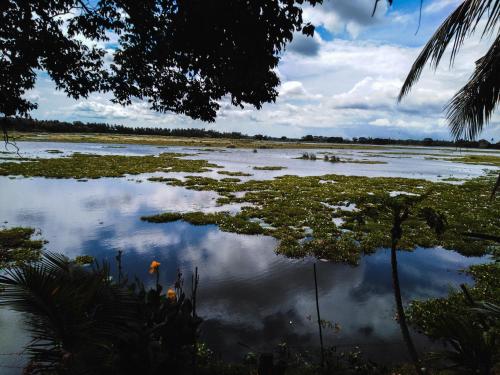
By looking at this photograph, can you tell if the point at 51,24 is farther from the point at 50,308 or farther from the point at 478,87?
the point at 478,87

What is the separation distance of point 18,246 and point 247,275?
31.1ft

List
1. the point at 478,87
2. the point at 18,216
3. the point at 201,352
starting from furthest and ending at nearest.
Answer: the point at 18,216
the point at 201,352
the point at 478,87

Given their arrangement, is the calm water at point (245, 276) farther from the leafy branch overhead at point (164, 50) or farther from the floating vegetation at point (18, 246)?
the leafy branch overhead at point (164, 50)

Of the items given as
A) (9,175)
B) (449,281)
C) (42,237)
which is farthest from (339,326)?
(9,175)

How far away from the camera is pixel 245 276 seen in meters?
11.4

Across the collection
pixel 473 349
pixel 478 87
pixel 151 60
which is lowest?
pixel 473 349

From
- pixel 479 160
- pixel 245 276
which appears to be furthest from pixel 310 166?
pixel 479 160

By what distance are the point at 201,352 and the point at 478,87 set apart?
24.9ft

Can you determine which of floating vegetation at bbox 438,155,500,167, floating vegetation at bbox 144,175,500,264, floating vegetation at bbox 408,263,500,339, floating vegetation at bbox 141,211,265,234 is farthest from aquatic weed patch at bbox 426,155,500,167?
floating vegetation at bbox 141,211,265,234

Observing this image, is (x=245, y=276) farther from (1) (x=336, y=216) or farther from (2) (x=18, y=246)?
(1) (x=336, y=216)

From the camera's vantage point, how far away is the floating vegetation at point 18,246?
1173 centimetres

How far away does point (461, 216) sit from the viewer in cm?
2025

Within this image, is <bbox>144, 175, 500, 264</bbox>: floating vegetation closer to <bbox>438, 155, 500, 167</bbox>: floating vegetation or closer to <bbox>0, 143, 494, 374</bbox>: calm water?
<bbox>0, 143, 494, 374</bbox>: calm water

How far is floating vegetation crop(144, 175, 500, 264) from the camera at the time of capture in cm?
1441
